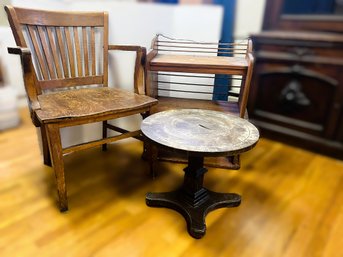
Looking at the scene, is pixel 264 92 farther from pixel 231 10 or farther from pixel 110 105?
pixel 110 105

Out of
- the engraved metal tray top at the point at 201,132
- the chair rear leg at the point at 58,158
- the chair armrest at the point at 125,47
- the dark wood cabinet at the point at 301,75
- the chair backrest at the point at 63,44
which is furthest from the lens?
the dark wood cabinet at the point at 301,75

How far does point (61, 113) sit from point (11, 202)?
535mm

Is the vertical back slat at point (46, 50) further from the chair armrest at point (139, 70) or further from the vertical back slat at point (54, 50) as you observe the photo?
the chair armrest at point (139, 70)

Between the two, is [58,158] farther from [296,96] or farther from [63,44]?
[296,96]

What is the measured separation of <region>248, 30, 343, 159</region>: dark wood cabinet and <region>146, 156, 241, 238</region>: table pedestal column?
92 centimetres

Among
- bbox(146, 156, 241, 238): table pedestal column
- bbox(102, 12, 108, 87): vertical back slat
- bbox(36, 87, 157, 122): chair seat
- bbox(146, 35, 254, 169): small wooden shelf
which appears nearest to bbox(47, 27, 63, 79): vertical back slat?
bbox(36, 87, 157, 122): chair seat

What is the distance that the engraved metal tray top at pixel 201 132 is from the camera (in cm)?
92

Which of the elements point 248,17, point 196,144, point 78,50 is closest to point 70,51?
point 78,50

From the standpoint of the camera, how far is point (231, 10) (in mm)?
1760

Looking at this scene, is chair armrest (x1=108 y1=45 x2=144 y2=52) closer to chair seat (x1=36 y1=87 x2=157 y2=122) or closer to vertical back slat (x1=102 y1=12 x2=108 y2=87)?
vertical back slat (x1=102 y1=12 x2=108 y2=87)

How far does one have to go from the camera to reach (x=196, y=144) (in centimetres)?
93

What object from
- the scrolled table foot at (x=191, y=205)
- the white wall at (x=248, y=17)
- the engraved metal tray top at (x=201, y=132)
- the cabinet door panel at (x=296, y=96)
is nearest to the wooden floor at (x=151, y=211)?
the scrolled table foot at (x=191, y=205)

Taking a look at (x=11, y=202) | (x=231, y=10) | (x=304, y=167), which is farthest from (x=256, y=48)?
(x=11, y=202)

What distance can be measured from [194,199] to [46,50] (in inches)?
40.0
